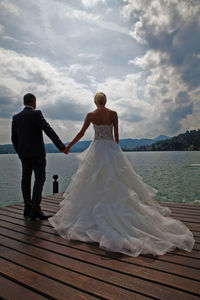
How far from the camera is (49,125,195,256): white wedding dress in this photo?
9.40 feet

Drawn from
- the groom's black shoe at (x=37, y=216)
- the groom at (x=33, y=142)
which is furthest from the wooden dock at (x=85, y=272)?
the groom at (x=33, y=142)

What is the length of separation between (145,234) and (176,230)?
637mm

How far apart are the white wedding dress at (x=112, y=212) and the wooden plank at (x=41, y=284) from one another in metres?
0.85

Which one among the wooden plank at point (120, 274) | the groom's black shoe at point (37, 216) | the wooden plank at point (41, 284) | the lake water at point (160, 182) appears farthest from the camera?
the lake water at point (160, 182)

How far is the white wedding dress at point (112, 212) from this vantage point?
2.87 meters

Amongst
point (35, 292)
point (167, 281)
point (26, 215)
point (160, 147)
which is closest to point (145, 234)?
Result: point (167, 281)

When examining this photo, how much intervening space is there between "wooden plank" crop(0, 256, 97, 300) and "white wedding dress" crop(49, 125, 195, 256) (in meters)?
0.85

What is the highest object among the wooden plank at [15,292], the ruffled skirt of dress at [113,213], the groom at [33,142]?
the groom at [33,142]

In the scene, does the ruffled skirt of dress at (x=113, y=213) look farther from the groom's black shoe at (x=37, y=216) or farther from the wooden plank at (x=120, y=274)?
the groom's black shoe at (x=37, y=216)

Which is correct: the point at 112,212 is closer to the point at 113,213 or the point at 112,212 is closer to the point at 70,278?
the point at 113,213

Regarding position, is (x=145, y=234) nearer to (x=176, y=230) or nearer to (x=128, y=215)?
(x=128, y=215)

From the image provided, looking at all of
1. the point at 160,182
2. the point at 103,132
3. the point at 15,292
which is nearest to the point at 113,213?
the point at 103,132

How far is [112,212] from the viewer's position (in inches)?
126

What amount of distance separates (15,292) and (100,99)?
10.4 ft
